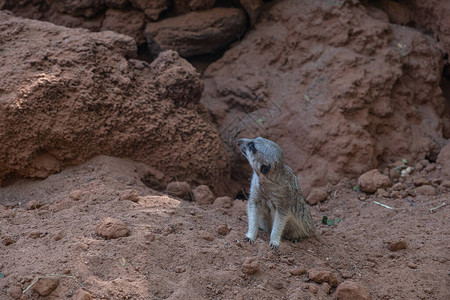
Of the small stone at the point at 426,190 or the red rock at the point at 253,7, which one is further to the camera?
the red rock at the point at 253,7

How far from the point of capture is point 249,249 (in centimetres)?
337

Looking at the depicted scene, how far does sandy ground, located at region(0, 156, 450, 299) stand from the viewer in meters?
2.76

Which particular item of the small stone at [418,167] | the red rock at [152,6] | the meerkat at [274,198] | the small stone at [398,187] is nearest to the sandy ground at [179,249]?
the meerkat at [274,198]

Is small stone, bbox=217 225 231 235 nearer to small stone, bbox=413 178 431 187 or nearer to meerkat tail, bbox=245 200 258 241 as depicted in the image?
meerkat tail, bbox=245 200 258 241

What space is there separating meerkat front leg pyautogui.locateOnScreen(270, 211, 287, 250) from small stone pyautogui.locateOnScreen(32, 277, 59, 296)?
5.12ft

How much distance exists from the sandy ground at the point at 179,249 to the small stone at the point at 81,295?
0.7 inches

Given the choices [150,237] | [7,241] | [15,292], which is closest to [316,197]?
[150,237]

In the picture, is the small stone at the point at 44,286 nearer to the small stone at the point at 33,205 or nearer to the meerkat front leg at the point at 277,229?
the small stone at the point at 33,205

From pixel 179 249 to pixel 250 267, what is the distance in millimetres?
478

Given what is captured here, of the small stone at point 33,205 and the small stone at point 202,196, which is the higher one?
the small stone at point 33,205

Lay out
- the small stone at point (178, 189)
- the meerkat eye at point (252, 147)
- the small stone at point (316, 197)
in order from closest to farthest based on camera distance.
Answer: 1. the meerkat eye at point (252, 147)
2. the small stone at point (178, 189)
3. the small stone at point (316, 197)

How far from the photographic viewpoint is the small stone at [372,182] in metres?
4.95

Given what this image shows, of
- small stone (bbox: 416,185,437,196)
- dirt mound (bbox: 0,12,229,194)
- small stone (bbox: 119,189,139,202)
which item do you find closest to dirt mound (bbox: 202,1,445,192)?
small stone (bbox: 416,185,437,196)

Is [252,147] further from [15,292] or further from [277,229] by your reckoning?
[15,292]
